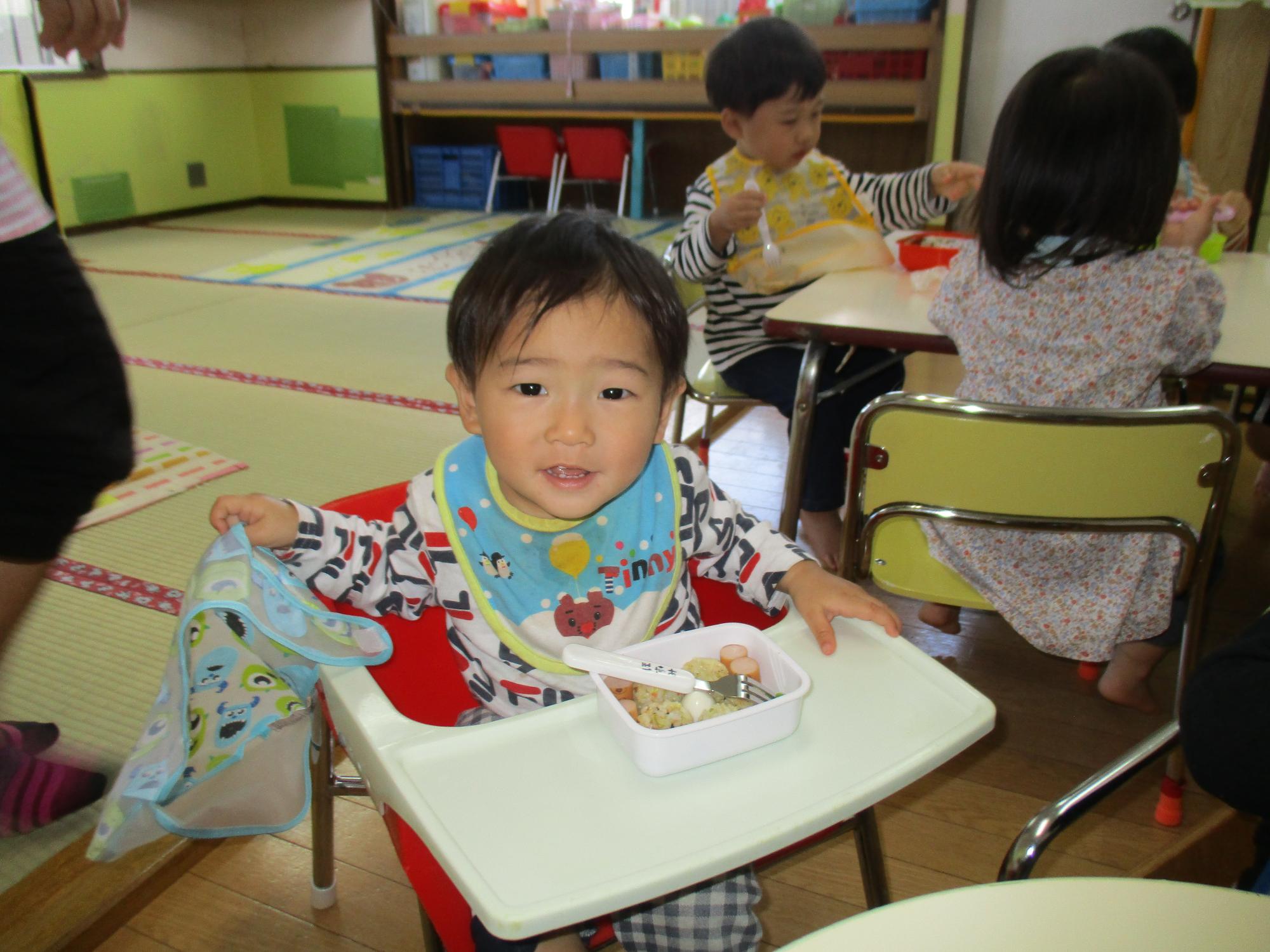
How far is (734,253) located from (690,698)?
5.00 ft

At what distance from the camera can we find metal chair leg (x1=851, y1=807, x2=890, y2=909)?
93cm

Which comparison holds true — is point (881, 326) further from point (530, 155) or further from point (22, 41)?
point (22, 41)

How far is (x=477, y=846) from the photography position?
1.83ft

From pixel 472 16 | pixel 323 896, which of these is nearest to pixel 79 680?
pixel 323 896

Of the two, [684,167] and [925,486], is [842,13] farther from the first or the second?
[925,486]

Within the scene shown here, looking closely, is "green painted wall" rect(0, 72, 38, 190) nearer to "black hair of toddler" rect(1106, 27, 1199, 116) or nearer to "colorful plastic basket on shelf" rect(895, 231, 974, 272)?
"colorful plastic basket on shelf" rect(895, 231, 974, 272)

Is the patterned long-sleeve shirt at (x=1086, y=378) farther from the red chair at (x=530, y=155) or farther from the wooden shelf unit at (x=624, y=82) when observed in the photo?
the red chair at (x=530, y=155)

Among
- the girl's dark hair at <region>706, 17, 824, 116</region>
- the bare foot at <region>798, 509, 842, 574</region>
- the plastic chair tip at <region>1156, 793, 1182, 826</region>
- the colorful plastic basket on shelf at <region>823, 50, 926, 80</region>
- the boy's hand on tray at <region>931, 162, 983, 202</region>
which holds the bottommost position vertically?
the plastic chair tip at <region>1156, 793, 1182, 826</region>

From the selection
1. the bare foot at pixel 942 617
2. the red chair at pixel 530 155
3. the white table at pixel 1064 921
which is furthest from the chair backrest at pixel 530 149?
the white table at pixel 1064 921

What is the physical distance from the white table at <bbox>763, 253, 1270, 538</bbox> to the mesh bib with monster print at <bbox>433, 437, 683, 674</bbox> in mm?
624

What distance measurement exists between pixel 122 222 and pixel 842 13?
4304 mm

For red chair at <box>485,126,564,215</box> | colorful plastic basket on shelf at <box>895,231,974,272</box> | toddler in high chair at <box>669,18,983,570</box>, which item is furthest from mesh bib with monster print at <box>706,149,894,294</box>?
red chair at <box>485,126,564,215</box>

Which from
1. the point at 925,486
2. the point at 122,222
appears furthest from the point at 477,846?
the point at 122,222

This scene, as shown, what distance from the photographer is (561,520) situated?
A: 0.96 meters
